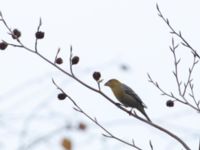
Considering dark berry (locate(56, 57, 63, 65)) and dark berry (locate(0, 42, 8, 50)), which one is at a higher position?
dark berry (locate(56, 57, 63, 65))

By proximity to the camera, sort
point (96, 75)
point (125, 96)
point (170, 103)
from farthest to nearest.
Result: point (125, 96) → point (170, 103) → point (96, 75)

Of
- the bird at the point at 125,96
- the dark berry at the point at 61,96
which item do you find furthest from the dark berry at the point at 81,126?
the bird at the point at 125,96

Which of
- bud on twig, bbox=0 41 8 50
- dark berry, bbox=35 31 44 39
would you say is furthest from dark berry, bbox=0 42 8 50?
dark berry, bbox=35 31 44 39

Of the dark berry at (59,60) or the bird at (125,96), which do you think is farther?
the bird at (125,96)

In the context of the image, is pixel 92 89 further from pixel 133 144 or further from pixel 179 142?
pixel 179 142

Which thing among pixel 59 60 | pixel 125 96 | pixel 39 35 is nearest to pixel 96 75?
pixel 59 60

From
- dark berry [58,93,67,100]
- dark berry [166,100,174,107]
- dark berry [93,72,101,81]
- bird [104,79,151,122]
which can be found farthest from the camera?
bird [104,79,151,122]

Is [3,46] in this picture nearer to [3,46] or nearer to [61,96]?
[3,46]

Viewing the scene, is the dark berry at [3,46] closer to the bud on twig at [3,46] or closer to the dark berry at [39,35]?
the bud on twig at [3,46]

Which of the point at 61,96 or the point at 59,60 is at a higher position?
the point at 59,60

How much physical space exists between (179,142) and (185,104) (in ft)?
1.94

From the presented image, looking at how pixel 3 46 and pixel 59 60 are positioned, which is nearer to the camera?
pixel 59 60

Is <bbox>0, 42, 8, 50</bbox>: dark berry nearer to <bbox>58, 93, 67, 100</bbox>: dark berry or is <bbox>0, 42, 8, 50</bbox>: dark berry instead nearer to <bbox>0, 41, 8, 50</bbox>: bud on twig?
<bbox>0, 41, 8, 50</bbox>: bud on twig

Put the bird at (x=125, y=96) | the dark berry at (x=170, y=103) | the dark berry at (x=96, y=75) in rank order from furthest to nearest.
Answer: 1. the bird at (x=125, y=96)
2. the dark berry at (x=170, y=103)
3. the dark berry at (x=96, y=75)
